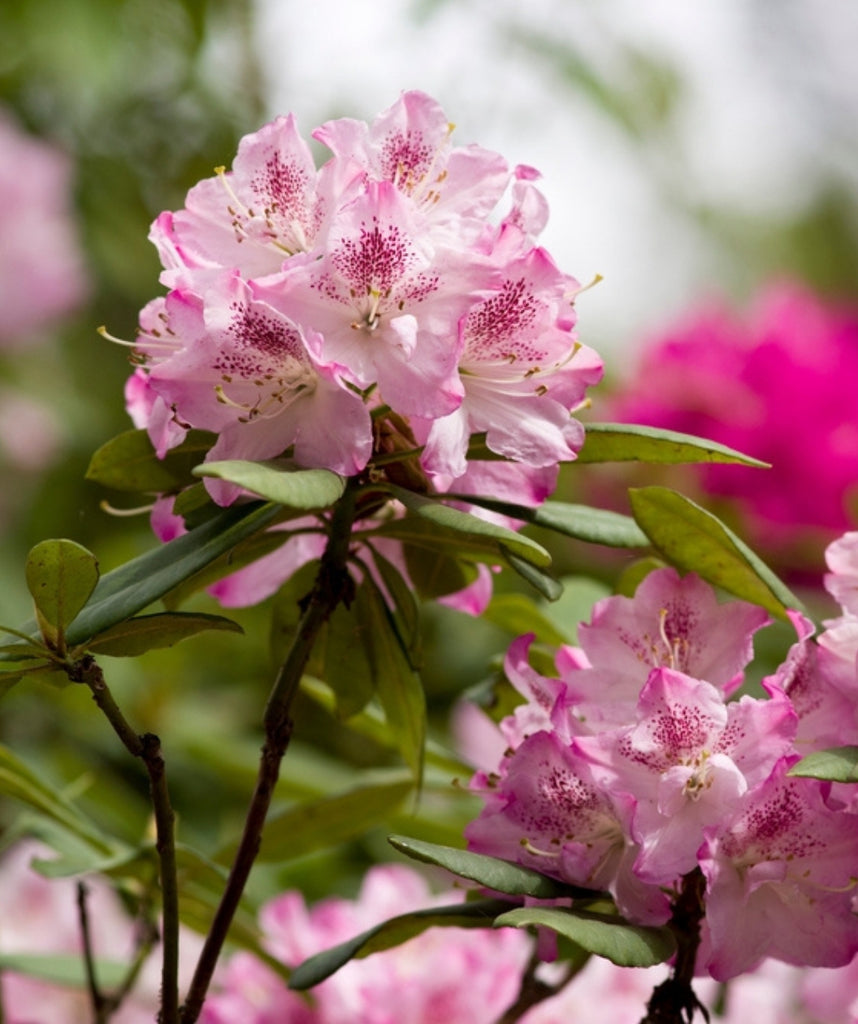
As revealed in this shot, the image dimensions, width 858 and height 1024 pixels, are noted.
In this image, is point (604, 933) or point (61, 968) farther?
point (61, 968)

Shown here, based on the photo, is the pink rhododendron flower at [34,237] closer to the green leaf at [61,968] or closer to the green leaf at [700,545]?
the green leaf at [61,968]

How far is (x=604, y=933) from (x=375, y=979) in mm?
379

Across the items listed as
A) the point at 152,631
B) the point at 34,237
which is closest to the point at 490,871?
the point at 152,631

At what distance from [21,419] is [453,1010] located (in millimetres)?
1522

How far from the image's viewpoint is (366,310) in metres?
0.57

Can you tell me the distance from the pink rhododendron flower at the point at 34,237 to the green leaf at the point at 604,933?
1.72 metres

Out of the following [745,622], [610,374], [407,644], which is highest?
[745,622]

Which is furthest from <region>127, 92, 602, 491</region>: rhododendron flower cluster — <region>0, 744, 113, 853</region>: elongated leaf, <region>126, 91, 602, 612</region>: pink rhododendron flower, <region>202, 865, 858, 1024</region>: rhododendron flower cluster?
<region>202, 865, 858, 1024</region>: rhododendron flower cluster

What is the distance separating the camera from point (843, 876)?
1.89ft

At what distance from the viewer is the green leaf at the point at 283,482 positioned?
0.48 metres

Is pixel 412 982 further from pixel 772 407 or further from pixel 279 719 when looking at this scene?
pixel 772 407

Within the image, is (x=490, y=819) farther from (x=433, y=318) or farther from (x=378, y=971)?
(x=378, y=971)

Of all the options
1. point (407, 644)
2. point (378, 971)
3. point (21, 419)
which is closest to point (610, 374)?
point (21, 419)

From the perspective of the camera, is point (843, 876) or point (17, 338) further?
point (17, 338)
